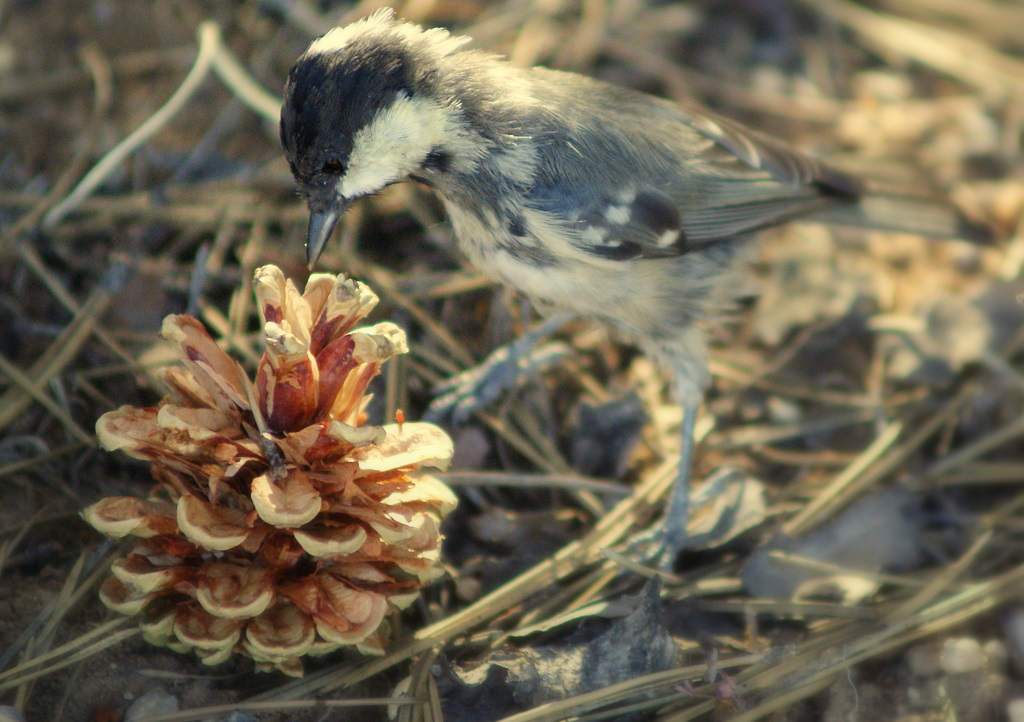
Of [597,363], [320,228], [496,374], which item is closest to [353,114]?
[320,228]

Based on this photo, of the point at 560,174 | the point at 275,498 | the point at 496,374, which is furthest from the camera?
the point at 496,374

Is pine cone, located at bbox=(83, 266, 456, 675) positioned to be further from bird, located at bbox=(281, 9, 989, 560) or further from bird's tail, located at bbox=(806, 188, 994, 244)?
bird's tail, located at bbox=(806, 188, 994, 244)

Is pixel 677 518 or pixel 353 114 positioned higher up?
pixel 353 114

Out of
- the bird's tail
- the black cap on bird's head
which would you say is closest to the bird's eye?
the black cap on bird's head

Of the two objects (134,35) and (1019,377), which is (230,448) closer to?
(134,35)

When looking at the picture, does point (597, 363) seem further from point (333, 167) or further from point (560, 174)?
point (333, 167)

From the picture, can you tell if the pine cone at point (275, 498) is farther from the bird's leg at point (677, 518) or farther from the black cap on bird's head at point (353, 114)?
the bird's leg at point (677, 518)
